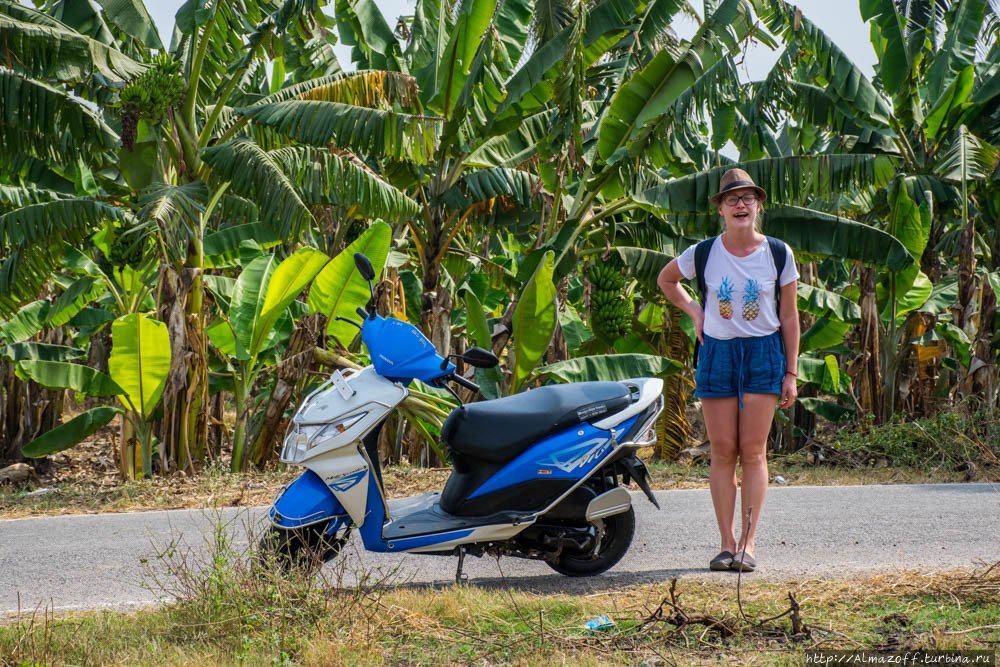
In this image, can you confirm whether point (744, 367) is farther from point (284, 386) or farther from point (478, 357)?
point (284, 386)

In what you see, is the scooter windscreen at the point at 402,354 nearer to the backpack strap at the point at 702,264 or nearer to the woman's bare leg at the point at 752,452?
the backpack strap at the point at 702,264

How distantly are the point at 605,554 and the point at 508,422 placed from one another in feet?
2.82

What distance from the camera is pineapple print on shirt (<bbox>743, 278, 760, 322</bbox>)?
4.61 meters

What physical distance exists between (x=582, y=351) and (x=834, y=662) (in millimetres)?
9281

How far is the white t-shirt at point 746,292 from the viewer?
15.1 feet

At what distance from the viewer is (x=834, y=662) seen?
3.09 meters

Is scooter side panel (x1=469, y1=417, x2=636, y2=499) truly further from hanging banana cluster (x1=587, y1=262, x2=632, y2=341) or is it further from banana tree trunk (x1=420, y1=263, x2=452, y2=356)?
hanging banana cluster (x1=587, y1=262, x2=632, y2=341)

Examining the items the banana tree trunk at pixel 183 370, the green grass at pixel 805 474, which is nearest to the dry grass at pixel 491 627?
the green grass at pixel 805 474

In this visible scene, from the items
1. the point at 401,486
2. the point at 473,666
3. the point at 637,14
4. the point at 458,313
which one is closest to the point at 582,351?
the point at 458,313

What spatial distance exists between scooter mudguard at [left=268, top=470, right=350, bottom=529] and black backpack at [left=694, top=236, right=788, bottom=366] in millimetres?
1949

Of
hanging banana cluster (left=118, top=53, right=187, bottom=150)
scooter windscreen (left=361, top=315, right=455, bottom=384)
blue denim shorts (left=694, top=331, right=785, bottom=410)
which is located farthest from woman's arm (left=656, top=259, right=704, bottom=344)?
hanging banana cluster (left=118, top=53, right=187, bottom=150)

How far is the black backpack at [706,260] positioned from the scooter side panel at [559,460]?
30.4 inches

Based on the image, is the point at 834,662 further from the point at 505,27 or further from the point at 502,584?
the point at 505,27

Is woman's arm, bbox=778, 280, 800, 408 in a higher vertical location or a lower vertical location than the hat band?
lower
